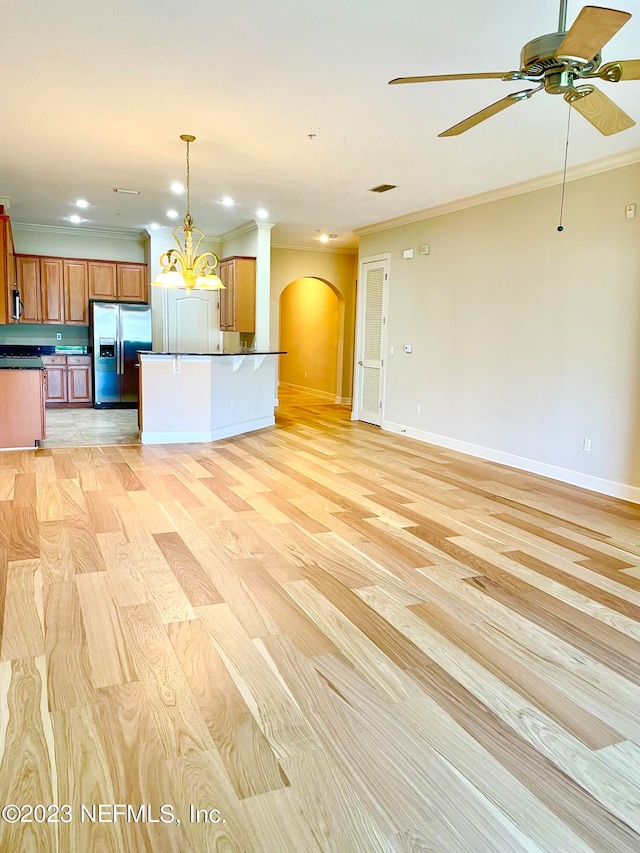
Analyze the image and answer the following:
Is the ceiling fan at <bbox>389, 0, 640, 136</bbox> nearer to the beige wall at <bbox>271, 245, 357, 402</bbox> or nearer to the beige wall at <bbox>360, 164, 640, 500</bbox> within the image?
the beige wall at <bbox>360, 164, 640, 500</bbox>

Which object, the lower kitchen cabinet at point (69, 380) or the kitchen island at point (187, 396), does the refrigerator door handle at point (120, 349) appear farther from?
the kitchen island at point (187, 396)

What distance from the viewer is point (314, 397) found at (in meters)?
11.7

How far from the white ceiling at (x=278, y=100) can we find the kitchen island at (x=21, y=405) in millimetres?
1994

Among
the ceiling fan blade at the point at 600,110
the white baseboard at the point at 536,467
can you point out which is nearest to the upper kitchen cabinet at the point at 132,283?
the white baseboard at the point at 536,467

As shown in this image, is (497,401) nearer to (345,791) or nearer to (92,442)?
(92,442)

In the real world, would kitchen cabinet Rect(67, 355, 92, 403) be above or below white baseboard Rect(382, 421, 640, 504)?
above

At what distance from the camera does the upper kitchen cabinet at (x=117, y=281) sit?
9.43m

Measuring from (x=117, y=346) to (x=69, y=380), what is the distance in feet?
3.30

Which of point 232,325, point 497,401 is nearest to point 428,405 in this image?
point 497,401

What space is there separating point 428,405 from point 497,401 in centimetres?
122

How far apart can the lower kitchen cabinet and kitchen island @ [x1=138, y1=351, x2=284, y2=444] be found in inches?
132

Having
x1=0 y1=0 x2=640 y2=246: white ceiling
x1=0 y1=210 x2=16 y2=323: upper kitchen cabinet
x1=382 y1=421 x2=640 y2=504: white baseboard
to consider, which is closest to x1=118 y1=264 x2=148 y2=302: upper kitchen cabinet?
x1=0 y1=0 x2=640 y2=246: white ceiling

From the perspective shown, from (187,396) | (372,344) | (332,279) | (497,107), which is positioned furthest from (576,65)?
(332,279)

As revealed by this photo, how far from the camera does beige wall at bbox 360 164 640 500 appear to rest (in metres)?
4.95
